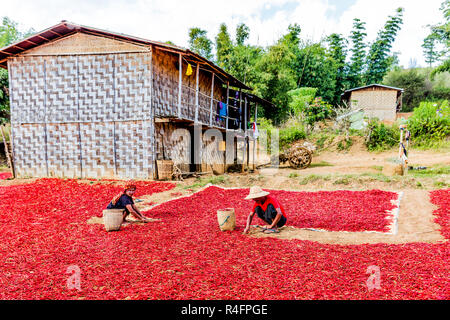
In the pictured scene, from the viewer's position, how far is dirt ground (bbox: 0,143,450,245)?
15.9 ft

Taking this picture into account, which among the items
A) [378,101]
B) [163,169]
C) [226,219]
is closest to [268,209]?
[226,219]

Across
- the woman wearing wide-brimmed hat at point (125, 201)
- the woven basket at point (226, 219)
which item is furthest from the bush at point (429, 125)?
the woman wearing wide-brimmed hat at point (125, 201)

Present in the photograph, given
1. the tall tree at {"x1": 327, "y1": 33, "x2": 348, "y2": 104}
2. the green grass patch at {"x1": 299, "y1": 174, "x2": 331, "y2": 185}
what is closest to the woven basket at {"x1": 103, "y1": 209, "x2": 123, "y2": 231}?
the green grass patch at {"x1": 299, "y1": 174, "x2": 331, "y2": 185}

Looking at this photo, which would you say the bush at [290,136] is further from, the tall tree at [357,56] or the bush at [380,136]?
the tall tree at [357,56]

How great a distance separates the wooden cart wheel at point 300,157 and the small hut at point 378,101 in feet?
39.1

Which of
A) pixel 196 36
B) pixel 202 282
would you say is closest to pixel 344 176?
pixel 202 282

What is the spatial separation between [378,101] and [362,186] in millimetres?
18445

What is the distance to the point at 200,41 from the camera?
28.0m

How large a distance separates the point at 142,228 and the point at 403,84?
35772 millimetres

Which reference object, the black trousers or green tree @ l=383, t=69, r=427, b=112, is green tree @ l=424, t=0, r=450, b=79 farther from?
the black trousers

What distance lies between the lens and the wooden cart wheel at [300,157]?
1541cm

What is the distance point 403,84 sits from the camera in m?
33.4

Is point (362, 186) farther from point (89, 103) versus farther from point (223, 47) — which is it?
point (223, 47)

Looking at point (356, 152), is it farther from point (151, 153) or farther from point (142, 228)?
point (142, 228)
